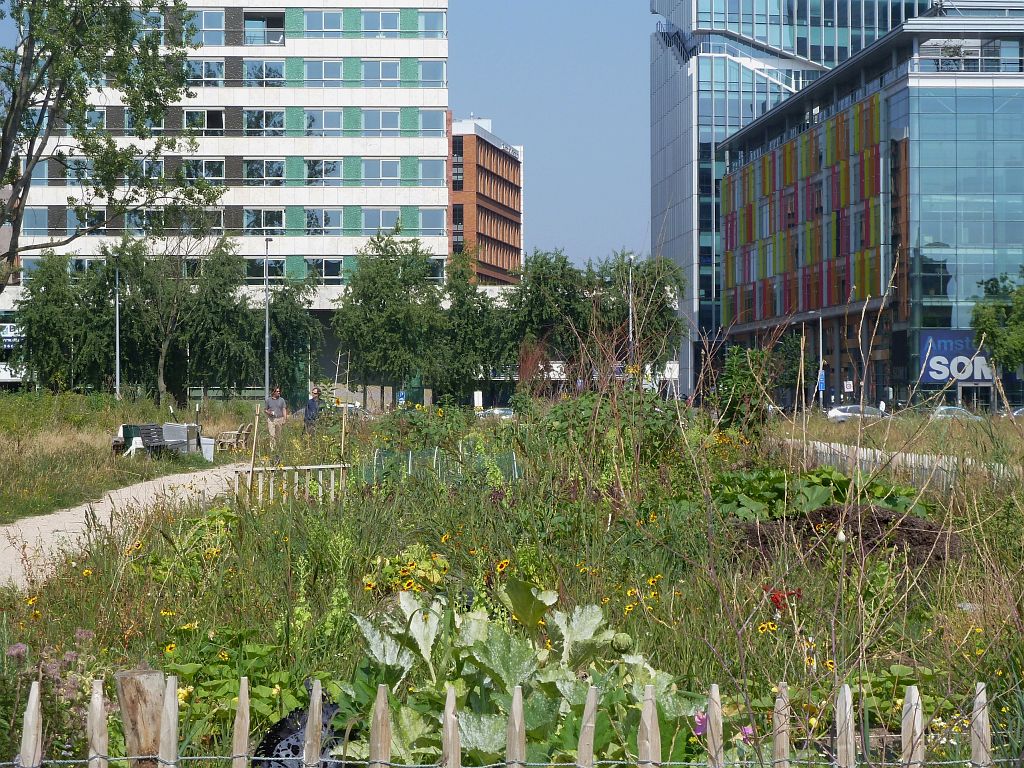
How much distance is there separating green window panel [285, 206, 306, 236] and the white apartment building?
44 millimetres

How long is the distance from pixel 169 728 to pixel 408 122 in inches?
2194

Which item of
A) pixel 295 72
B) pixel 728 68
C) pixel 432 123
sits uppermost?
pixel 728 68

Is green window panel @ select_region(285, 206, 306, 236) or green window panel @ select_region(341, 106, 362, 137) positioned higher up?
green window panel @ select_region(341, 106, 362, 137)

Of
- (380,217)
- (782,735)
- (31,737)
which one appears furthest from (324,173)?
(782,735)

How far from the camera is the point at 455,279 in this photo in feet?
176

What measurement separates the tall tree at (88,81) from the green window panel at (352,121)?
1231 inches

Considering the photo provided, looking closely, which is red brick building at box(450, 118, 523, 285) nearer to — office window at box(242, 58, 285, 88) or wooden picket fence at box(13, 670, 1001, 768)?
office window at box(242, 58, 285, 88)

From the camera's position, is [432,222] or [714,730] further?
[432,222]

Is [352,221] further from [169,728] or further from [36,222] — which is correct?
[169,728]

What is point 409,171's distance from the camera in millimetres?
58000

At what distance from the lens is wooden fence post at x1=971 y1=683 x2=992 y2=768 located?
341 cm

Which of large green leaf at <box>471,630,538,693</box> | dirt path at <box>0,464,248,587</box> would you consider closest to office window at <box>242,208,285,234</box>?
dirt path at <box>0,464,248,587</box>

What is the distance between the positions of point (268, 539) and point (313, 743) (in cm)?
434

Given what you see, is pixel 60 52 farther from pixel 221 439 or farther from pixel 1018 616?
pixel 1018 616
